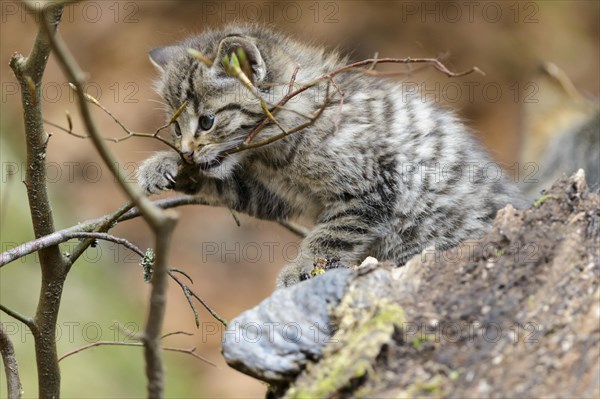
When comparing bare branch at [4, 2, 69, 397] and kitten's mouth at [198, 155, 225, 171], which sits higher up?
kitten's mouth at [198, 155, 225, 171]

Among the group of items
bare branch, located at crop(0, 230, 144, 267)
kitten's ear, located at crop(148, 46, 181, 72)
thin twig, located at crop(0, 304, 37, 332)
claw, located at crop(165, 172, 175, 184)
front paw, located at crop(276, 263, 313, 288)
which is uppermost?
kitten's ear, located at crop(148, 46, 181, 72)

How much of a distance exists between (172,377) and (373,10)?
4343 mm

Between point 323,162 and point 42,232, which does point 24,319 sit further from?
point 323,162

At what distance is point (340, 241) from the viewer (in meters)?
3.26

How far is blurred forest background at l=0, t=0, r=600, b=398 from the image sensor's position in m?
7.84

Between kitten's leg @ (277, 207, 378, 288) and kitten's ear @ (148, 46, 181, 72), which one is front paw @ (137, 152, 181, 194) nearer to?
kitten's ear @ (148, 46, 181, 72)

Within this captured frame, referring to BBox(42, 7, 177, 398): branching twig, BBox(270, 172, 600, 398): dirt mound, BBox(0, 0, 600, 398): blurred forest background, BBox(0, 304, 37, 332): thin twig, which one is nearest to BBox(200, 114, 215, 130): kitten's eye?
BBox(0, 304, 37, 332): thin twig

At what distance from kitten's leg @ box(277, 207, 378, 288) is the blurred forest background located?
424cm

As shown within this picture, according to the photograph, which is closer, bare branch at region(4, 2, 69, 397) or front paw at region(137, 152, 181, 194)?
bare branch at region(4, 2, 69, 397)

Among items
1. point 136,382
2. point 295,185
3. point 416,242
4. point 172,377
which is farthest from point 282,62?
point 172,377

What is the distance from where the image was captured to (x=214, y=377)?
23.9 feet

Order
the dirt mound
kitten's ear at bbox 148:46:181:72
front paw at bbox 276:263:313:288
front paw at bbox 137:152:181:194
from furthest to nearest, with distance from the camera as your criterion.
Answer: kitten's ear at bbox 148:46:181:72 → front paw at bbox 137:152:181:194 → front paw at bbox 276:263:313:288 → the dirt mound

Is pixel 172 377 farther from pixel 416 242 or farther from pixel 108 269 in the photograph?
pixel 416 242

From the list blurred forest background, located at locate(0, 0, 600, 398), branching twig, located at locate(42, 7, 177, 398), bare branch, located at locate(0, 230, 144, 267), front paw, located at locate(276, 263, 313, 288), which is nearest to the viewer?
branching twig, located at locate(42, 7, 177, 398)
